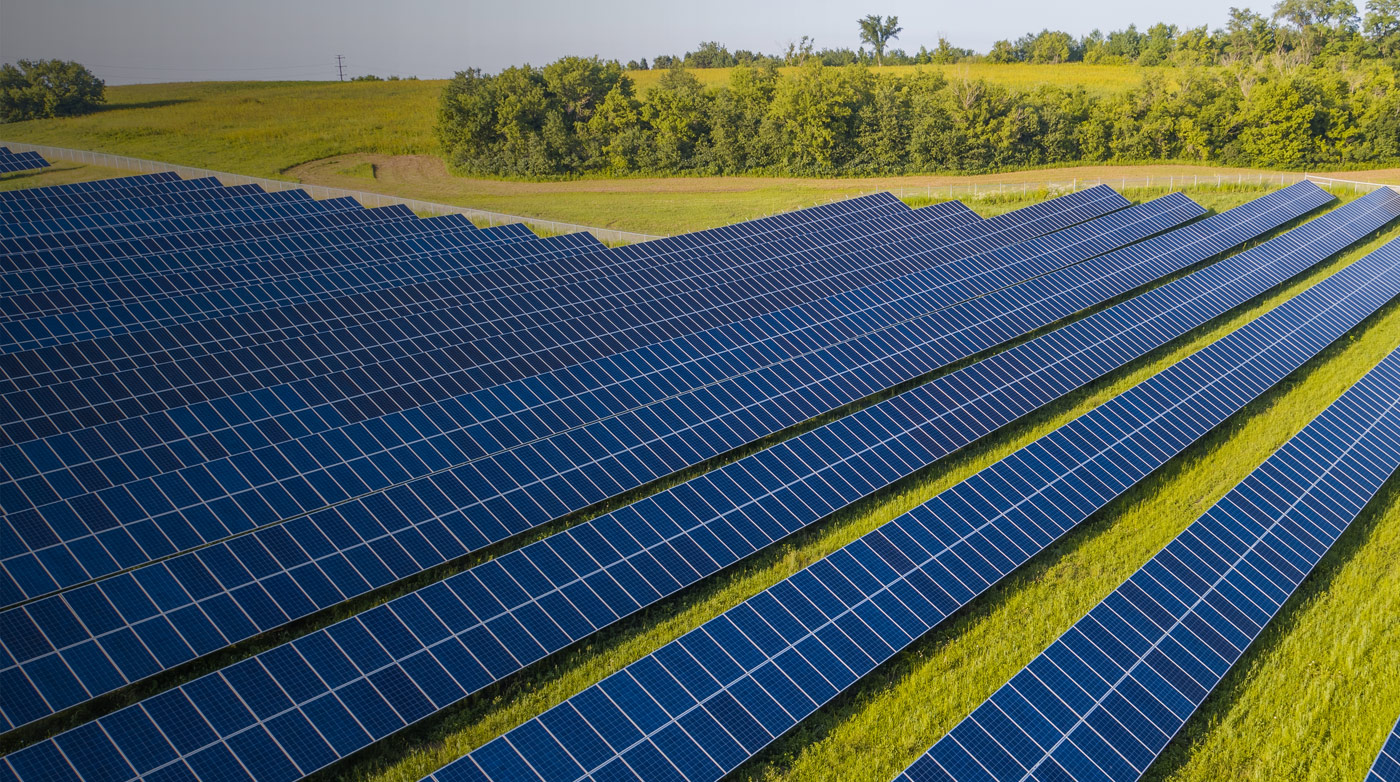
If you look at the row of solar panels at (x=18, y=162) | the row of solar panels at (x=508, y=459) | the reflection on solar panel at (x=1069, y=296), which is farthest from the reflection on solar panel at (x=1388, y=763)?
the row of solar panels at (x=18, y=162)

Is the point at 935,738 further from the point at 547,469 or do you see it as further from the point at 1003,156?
the point at 1003,156

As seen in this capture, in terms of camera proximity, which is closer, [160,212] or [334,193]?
[160,212]

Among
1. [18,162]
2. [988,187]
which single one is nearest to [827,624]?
[988,187]

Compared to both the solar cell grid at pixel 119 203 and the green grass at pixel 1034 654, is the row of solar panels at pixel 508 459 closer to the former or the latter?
the green grass at pixel 1034 654

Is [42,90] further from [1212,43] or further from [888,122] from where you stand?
[1212,43]

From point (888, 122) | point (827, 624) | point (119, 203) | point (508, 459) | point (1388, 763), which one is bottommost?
point (1388, 763)

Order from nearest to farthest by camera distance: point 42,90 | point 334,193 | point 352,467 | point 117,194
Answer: point 352,467 → point 117,194 → point 334,193 → point 42,90

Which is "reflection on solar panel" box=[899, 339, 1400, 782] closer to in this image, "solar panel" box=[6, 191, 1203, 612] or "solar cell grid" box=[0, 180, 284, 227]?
"solar panel" box=[6, 191, 1203, 612]

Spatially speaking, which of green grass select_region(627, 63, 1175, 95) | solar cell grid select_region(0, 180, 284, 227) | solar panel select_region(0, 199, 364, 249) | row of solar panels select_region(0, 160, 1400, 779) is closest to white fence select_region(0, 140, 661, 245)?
solar panel select_region(0, 199, 364, 249)
